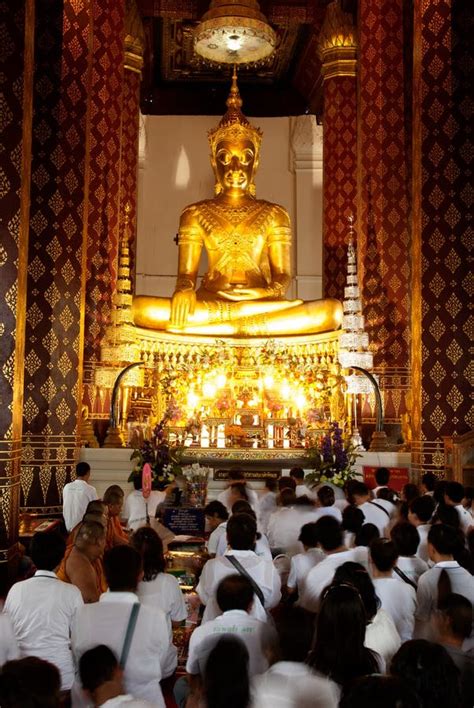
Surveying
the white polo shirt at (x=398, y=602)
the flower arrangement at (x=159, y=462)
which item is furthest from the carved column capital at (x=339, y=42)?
the white polo shirt at (x=398, y=602)

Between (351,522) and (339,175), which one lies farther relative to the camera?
(339,175)

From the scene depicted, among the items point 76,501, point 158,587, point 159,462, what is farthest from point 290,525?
point 159,462

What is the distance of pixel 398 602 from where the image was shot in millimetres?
3684

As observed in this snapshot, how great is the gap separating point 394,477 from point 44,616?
5729mm

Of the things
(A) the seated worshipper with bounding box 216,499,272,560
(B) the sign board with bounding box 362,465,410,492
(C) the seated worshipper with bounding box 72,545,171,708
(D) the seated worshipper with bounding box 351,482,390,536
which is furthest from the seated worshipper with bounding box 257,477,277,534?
(C) the seated worshipper with bounding box 72,545,171,708

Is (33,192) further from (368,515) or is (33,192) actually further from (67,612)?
(67,612)

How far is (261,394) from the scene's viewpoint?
12031 millimetres

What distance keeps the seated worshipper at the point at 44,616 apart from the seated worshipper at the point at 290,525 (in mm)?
2095

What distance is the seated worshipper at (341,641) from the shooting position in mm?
2555

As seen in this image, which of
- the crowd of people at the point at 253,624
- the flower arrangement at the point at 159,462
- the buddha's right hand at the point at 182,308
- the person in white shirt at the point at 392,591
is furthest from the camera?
the buddha's right hand at the point at 182,308

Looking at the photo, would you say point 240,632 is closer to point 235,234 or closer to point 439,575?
point 439,575

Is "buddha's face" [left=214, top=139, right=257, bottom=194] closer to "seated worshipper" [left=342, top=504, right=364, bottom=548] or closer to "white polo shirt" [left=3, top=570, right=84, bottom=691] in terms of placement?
"seated worshipper" [left=342, top=504, right=364, bottom=548]

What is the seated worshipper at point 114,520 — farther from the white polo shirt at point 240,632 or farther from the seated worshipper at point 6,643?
the white polo shirt at point 240,632

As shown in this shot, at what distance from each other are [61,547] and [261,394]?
28.0 ft
